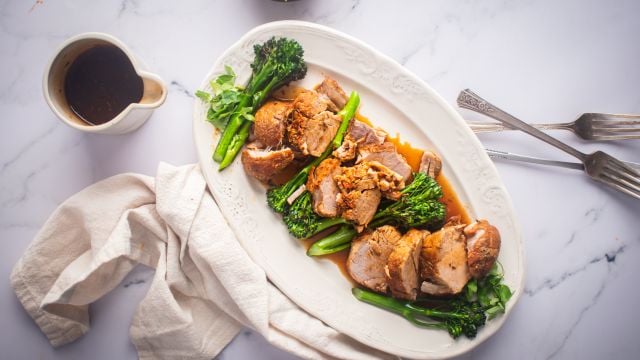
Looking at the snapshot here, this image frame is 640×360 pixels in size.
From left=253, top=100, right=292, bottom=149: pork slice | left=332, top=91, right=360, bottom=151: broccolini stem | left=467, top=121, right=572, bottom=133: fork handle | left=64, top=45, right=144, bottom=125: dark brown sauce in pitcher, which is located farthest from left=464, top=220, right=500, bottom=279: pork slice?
left=64, top=45, right=144, bottom=125: dark brown sauce in pitcher

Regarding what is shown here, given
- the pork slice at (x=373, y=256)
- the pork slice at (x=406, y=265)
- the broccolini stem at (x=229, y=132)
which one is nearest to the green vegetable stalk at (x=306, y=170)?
the broccolini stem at (x=229, y=132)

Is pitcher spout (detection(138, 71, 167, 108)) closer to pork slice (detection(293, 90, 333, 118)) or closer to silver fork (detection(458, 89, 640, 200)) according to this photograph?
pork slice (detection(293, 90, 333, 118))

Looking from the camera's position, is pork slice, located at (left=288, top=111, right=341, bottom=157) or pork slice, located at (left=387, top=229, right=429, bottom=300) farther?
pork slice, located at (left=288, top=111, right=341, bottom=157)

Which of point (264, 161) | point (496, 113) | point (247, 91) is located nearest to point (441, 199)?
point (496, 113)

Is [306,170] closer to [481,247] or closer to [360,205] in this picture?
[360,205]

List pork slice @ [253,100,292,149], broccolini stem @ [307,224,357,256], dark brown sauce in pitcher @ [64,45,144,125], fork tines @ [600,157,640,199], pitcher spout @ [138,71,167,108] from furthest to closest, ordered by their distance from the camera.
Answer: fork tines @ [600,157,640,199], broccolini stem @ [307,224,357,256], pork slice @ [253,100,292,149], dark brown sauce in pitcher @ [64,45,144,125], pitcher spout @ [138,71,167,108]
